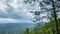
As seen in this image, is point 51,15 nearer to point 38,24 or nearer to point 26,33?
point 38,24

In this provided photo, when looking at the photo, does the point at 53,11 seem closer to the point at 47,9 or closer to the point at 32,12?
the point at 47,9

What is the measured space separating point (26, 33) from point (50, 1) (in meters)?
68.7

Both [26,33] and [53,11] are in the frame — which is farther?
[26,33]

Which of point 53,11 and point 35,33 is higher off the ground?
point 53,11

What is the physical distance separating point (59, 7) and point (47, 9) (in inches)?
45.1

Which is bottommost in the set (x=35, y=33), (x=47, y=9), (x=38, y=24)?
(x=35, y=33)

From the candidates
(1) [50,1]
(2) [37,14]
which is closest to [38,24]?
(2) [37,14]

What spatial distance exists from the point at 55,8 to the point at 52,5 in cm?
41

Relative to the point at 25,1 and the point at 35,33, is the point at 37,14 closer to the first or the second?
the point at 25,1

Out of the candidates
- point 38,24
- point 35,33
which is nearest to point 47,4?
point 38,24

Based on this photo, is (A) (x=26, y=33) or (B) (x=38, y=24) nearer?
(B) (x=38, y=24)

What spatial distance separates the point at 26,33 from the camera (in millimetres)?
88500

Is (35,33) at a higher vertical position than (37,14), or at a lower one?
lower

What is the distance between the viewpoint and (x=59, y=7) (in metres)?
20.9
